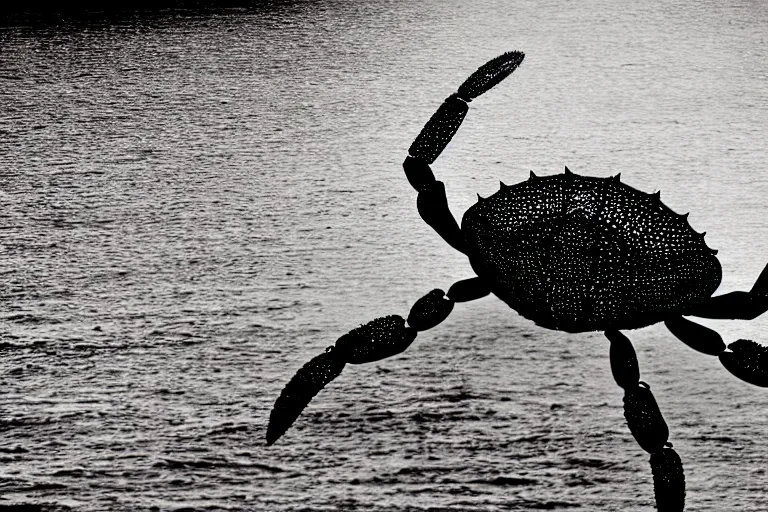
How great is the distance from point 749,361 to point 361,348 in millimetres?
556

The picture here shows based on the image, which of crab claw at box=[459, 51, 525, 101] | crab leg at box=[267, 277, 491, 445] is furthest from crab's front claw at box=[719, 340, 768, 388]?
crab claw at box=[459, 51, 525, 101]

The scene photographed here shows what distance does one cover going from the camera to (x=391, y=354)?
1.39 meters

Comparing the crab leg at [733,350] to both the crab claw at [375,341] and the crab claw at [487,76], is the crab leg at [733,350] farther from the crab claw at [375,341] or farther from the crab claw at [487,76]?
the crab claw at [487,76]

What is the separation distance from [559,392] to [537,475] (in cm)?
21

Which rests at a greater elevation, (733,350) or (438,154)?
(438,154)

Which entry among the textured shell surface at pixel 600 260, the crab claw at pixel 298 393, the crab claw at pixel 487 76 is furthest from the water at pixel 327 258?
the crab claw at pixel 487 76

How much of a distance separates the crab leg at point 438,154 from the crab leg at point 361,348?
15cm

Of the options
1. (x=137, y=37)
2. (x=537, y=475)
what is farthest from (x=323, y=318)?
(x=137, y=37)

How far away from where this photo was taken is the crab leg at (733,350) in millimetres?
1262

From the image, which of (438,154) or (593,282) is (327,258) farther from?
(593,282)

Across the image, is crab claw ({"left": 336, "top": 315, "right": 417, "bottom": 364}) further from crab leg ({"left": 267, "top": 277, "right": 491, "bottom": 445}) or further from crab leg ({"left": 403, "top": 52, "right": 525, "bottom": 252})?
A: crab leg ({"left": 403, "top": 52, "right": 525, "bottom": 252})

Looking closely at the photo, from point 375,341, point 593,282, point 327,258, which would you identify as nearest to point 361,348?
point 375,341

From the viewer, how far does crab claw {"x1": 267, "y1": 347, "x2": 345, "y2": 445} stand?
1.27 meters

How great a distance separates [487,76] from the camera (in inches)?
71.8
